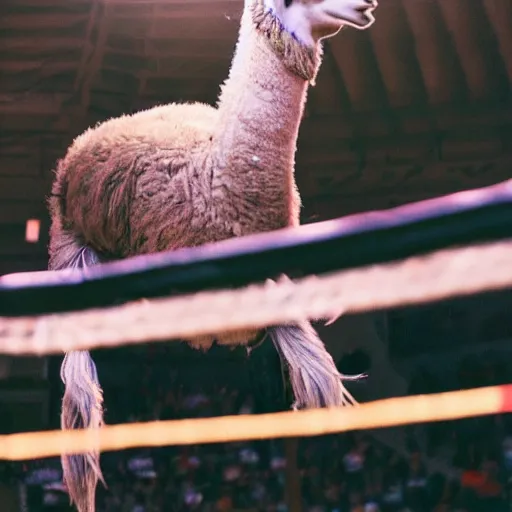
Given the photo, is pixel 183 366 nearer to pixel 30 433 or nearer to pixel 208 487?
pixel 208 487

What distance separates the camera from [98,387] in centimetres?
141

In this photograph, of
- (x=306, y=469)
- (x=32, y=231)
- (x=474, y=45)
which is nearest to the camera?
(x=306, y=469)

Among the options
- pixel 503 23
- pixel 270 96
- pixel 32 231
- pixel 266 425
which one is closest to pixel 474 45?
pixel 503 23

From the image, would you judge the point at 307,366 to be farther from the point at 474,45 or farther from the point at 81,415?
the point at 474,45

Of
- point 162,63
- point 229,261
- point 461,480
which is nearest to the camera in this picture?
point 461,480

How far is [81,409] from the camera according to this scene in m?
1.41

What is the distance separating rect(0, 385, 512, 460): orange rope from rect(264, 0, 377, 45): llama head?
0.73 m

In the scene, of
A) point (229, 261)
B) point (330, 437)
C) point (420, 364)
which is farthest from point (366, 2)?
point (330, 437)

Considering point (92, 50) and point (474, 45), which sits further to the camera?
point (92, 50)

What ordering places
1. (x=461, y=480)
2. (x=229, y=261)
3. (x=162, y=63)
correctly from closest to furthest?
(x=461, y=480)
(x=229, y=261)
(x=162, y=63)

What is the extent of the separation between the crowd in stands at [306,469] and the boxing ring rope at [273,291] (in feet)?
0.08

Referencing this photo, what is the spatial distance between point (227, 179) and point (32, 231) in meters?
0.47

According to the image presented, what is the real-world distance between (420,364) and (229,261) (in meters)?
0.41

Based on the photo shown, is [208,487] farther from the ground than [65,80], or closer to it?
closer to it
